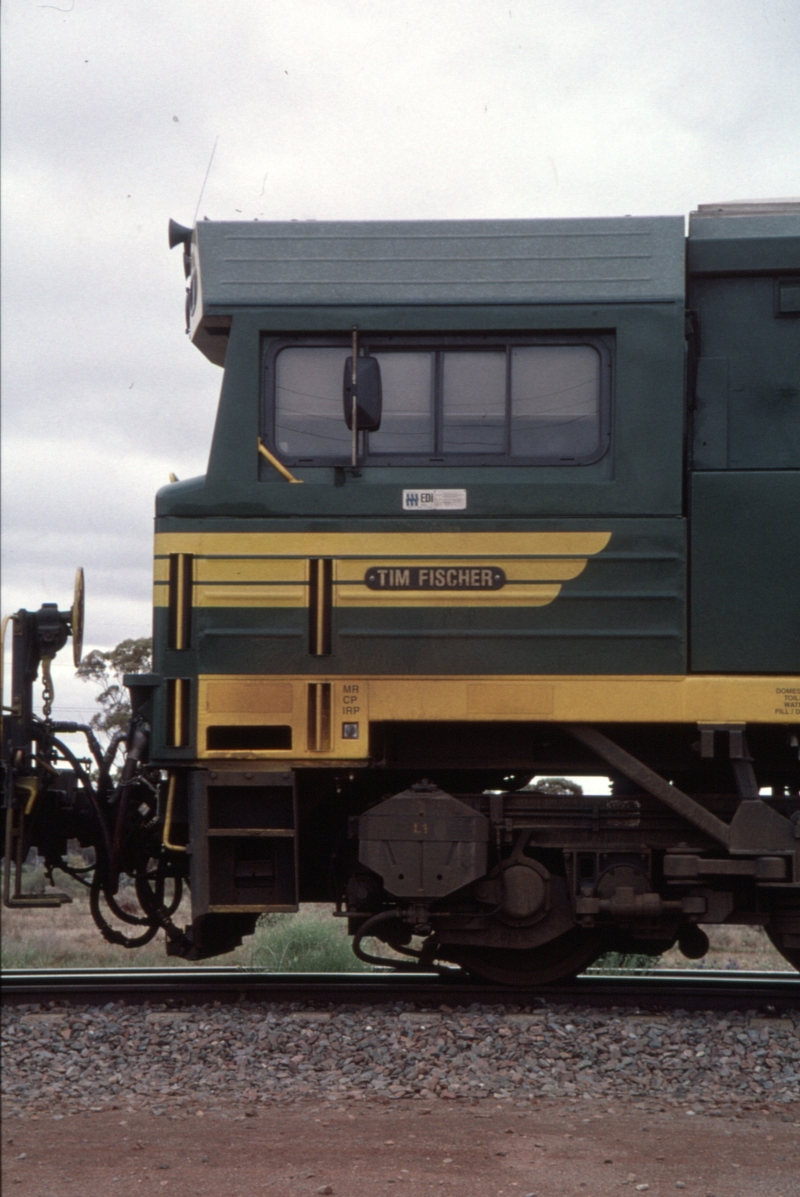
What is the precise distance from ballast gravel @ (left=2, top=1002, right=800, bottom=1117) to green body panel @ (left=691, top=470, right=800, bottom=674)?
6.79 ft

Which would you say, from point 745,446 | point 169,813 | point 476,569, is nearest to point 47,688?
point 169,813

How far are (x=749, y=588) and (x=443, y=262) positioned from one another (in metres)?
2.63

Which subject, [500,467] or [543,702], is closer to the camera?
[543,702]

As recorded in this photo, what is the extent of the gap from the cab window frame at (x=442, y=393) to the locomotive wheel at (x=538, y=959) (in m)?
2.94

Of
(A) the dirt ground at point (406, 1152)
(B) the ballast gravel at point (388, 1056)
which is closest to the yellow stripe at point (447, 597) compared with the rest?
(B) the ballast gravel at point (388, 1056)

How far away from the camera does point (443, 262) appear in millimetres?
6727

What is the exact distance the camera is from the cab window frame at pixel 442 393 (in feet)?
21.7

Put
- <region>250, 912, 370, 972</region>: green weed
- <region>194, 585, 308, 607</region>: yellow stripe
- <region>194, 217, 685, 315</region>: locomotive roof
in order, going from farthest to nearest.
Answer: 1. <region>250, 912, 370, 972</region>: green weed
2. <region>194, 217, 685, 315</region>: locomotive roof
3. <region>194, 585, 308, 607</region>: yellow stripe

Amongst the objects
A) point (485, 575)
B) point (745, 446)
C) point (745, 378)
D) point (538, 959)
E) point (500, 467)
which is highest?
point (745, 378)

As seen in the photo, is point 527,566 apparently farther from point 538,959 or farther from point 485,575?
point 538,959

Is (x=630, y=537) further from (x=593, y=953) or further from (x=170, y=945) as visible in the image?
(x=170, y=945)

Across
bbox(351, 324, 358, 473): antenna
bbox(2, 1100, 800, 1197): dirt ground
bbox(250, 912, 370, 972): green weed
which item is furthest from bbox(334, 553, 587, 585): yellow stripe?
bbox(250, 912, 370, 972): green weed

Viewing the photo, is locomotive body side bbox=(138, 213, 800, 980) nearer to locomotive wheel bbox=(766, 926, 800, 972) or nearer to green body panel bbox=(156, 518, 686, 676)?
green body panel bbox=(156, 518, 686, 676)

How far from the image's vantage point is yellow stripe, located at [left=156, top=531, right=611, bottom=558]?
21.3ft
